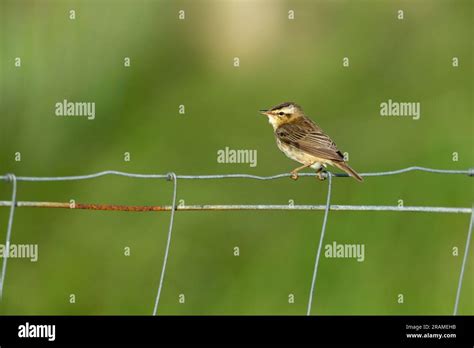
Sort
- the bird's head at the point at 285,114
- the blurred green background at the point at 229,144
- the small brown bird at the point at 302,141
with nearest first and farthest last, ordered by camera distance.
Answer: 1. the small brown bird at the point at 302,141
2. the blurred green background at the point at 229,144
3. the bird's head at the point at 285,114

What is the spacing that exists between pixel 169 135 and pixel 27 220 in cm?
276

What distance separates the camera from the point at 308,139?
9.53 m

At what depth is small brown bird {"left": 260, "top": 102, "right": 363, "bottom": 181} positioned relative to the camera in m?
9.19

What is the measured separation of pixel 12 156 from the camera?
11969 mm

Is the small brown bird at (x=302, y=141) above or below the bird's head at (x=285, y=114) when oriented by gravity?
below

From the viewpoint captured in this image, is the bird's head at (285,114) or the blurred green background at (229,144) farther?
the bird's head at (285,114)

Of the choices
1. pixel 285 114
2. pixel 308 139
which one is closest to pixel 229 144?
pixel 285 114

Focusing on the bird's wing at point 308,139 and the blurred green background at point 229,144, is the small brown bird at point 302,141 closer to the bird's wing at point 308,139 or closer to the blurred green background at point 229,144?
the bird's wing at point 308,139

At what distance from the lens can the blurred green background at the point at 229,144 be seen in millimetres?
10102

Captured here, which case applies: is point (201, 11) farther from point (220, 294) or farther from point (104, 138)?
point (220, 294)

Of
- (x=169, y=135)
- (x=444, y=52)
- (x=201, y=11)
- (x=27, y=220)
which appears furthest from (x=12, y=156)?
(x=444, y=52)

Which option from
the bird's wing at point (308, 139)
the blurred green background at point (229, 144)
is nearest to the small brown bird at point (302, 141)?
the bird's wing at point (308, 139)

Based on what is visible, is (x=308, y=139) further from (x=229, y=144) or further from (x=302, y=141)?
(x=229, y=144)

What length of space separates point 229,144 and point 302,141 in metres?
3.75
